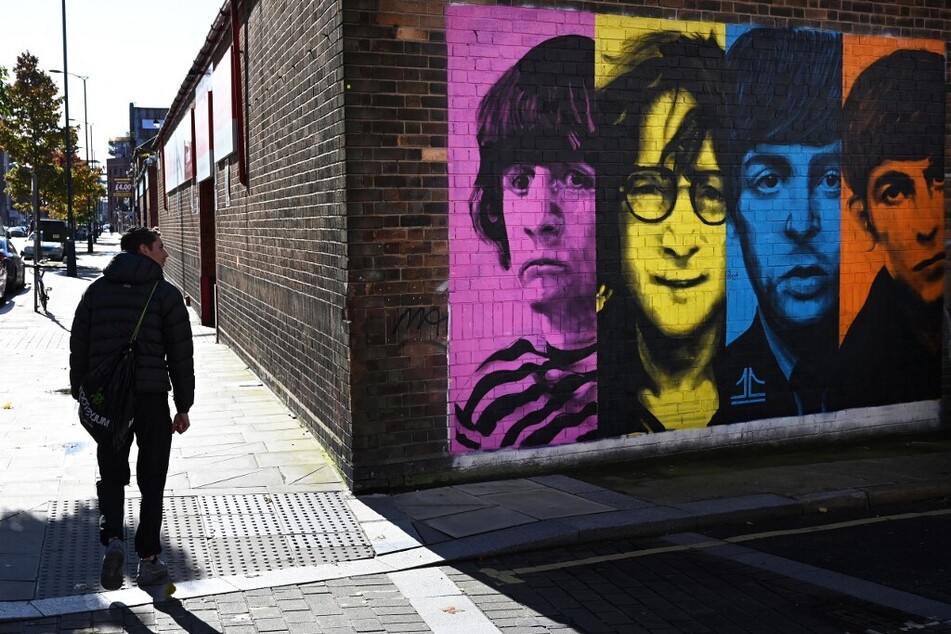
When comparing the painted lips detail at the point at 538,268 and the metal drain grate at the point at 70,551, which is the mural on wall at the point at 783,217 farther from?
the metal drain grate at the point at 70,551

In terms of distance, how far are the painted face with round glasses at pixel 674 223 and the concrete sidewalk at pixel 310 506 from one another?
4.79 feet

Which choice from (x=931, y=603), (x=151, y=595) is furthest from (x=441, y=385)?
(x=931, y=603)

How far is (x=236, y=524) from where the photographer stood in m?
7.14

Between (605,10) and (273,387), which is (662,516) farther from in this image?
(273,387)

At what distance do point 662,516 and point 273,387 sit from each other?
6351mm

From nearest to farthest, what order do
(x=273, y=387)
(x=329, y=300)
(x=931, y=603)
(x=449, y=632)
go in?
(x=449, y=632)
(x=931, y=603)
(x=329, y=300)
(x=273, y=387)

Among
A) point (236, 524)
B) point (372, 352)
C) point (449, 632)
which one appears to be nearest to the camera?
point (449, 632)

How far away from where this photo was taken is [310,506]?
7641 millimetres

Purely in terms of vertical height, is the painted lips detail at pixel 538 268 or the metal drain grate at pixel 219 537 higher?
the painted lips detail at pixel 538 268

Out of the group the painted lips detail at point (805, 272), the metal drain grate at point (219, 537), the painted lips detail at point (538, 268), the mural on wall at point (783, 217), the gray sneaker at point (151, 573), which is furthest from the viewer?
the painted lips detail at point (805, 272)

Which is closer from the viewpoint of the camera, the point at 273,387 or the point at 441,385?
the point at 441,385

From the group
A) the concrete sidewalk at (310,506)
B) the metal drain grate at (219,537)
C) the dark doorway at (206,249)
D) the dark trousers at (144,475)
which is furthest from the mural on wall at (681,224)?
the dark doorway at (206,249)

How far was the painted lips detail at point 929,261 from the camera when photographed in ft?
34.7

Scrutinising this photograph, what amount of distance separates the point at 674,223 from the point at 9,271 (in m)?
24.6
